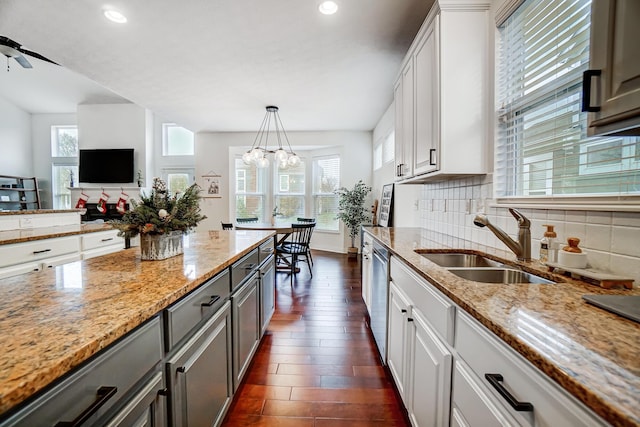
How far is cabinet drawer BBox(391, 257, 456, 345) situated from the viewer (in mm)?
1006

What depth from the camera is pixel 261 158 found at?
14.7 ft

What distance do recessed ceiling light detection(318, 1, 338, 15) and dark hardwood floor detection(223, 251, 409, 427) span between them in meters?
2.77

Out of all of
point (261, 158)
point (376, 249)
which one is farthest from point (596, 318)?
point (261, 158)

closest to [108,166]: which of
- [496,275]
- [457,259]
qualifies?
[457,259]

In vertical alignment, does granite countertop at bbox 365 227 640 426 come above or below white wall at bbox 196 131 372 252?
below

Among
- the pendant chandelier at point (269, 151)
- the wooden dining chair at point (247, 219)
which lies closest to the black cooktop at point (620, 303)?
the pendant chandelier at point (269, 151)

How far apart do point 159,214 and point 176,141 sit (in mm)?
6589

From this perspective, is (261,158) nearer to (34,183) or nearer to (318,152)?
(318,152)

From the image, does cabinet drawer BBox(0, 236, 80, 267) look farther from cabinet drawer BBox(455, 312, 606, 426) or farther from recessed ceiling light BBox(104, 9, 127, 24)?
cabinet drawer BBox(455, 312, 606, 426)

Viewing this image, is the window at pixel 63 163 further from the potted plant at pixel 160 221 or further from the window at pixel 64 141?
the potted plant at pixel 160 221

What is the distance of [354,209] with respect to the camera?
5.86 metres

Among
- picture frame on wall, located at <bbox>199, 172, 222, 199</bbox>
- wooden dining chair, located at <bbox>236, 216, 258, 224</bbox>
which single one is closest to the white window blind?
wooden dining chair, located at <bbox>236, 216, 258, 224</bbox>

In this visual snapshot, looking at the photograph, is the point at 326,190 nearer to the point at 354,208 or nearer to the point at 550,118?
the point at 354,208

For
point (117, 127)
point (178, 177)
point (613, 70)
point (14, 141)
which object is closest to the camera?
point (613, 70)
